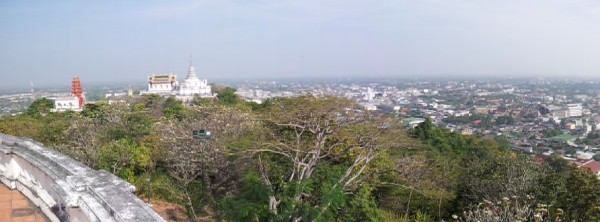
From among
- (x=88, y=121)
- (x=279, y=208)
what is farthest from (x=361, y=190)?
(x=88, y=121)

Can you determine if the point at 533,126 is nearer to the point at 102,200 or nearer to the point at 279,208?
the point at 279,208

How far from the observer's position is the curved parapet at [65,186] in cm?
267

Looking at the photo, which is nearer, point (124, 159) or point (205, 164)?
point (205, 164)

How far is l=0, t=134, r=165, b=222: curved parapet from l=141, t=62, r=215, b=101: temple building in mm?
52539

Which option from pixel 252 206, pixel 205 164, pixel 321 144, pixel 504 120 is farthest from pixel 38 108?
pixel 504 120

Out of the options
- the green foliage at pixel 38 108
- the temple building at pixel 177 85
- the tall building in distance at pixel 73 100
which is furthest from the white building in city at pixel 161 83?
the green foliage at pixel 38 108

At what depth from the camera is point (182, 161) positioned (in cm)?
1114

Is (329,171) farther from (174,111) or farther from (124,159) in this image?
(174,111)

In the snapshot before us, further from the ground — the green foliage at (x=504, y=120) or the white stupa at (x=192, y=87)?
the white stupa at (x=192, y=87)

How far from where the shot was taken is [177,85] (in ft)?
205

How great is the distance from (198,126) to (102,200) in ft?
33.3

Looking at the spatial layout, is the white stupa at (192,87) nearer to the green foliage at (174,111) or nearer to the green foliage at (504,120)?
the green foliage at (174,111)

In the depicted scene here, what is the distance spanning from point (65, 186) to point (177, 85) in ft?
201

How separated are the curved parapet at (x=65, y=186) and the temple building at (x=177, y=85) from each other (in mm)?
52539
